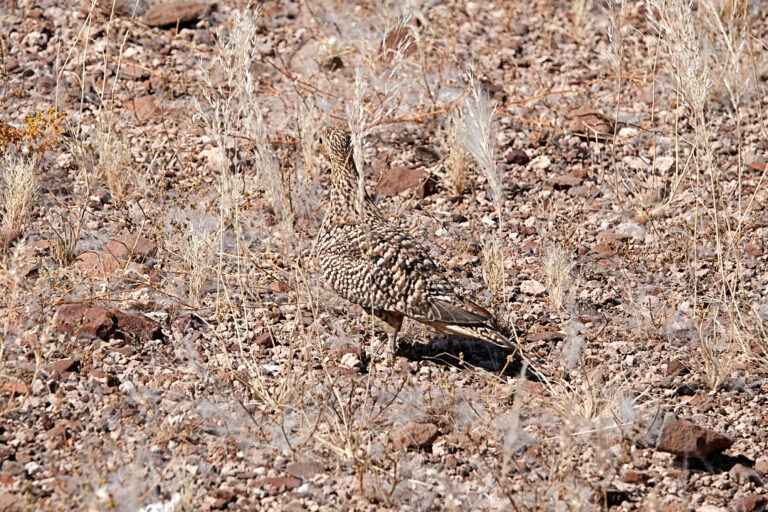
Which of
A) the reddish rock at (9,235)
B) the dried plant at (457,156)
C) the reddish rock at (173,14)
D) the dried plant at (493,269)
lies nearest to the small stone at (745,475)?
the dried plant at (493,269)

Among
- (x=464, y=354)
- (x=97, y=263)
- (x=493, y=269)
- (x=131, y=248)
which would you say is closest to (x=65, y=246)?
(x=97, y=263)

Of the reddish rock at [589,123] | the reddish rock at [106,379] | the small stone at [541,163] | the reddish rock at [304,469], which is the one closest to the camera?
the reddish rock at [304,469]

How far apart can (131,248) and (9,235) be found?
0.69 meters

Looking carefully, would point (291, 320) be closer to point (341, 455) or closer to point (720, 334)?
point (341, 455)

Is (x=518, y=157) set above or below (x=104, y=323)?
above

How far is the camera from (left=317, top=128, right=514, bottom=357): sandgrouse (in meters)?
4.56

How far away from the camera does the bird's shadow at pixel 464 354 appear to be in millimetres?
4809

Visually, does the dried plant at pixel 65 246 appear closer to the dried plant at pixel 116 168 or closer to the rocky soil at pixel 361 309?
the rocky soil at pixel 361 309

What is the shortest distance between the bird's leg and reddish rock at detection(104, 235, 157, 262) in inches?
59.0

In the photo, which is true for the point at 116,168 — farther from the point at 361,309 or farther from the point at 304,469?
the point at 304,469

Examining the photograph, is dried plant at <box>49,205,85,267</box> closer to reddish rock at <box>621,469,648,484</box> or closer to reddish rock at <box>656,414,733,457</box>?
reddish rock at <box>621,469,648,484</box>

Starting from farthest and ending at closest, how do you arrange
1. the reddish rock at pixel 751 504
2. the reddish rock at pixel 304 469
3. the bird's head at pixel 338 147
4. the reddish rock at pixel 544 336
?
the bird's head at pixel 338 147 < the reddish rock at pixel 544 336 < the reddish rock at pixel 304 469 < the reddish rock at pixel 751 504

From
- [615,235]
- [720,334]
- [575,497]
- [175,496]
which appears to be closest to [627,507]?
[575,497]

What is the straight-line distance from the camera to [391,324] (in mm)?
4836
